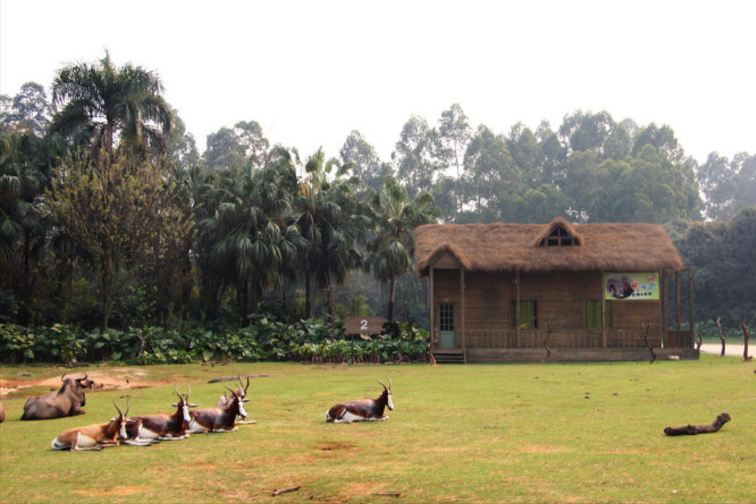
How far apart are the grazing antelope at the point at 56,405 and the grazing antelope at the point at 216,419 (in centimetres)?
342

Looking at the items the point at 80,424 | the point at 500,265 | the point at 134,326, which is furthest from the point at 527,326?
the point at 80,424

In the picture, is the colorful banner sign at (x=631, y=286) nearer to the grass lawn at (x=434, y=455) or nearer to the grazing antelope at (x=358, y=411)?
the grass lawn at (x=434, y=455)

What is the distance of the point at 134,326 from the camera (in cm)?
2912

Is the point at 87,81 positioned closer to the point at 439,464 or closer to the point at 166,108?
the point at 166,108

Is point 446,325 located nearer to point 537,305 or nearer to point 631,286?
Result: point 537,305

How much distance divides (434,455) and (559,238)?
861 inches

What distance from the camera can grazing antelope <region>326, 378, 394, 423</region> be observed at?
11.2 meters

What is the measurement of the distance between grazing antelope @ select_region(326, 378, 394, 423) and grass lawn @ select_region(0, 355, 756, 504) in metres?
0.24

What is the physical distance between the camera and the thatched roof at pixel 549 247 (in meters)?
27.5

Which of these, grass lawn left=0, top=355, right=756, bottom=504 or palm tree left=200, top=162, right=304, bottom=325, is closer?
grass lawn left=0, top=355, right=756, bottom=504

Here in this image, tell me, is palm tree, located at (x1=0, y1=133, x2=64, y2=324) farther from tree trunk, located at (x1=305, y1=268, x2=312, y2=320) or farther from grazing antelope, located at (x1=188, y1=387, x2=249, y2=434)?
grazing antelope, located at (x1=188, y1=387, x2=249, y2=434)

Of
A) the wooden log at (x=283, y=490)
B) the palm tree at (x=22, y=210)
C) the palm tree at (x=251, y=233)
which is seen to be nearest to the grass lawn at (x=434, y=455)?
the wooden log at (x=283, y=490)

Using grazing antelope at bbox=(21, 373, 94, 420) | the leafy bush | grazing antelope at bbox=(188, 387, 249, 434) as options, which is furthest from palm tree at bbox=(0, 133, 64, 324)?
grazing antelope at bbox=(188, 387, 249, 434)

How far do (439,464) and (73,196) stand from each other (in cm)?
2284
